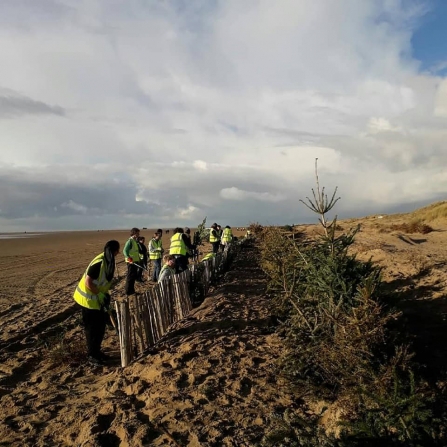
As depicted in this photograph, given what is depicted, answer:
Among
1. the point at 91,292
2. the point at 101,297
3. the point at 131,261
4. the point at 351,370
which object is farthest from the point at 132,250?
the point at 351,370

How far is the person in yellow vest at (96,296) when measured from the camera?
540 cm

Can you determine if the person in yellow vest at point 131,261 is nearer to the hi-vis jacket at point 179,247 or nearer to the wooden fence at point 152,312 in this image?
the hi-vis jacket at point 179,247

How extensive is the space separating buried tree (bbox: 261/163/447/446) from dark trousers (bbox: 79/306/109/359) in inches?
100

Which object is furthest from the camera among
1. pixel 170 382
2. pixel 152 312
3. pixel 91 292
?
pixel 152 312

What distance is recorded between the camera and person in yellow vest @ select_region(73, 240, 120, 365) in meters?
5.40

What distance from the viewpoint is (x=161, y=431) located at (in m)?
3.60

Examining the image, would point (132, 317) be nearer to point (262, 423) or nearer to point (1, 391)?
point (1, 391)

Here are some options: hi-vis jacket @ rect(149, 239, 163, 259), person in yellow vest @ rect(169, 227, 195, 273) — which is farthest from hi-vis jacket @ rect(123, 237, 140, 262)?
hi-vis jacket @ rect(149, 239, 163, 259)

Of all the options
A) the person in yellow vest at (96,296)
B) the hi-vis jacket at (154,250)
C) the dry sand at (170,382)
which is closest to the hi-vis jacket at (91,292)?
the person in yellow vest at (96,296)

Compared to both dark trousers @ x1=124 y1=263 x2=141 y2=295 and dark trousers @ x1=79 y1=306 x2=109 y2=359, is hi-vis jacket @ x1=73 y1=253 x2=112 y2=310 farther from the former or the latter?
dark trousers @ x1=124 y1=263 x2=141 y2=295

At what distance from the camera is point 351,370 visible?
394cm

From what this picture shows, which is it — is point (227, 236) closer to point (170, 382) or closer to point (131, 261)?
point (131, 261)

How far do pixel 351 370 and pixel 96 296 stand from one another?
3.34 m

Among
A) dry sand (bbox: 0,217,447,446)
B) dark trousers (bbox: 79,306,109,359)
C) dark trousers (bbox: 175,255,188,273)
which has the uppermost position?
dark trousers (bbox: 175,255,188,273)
